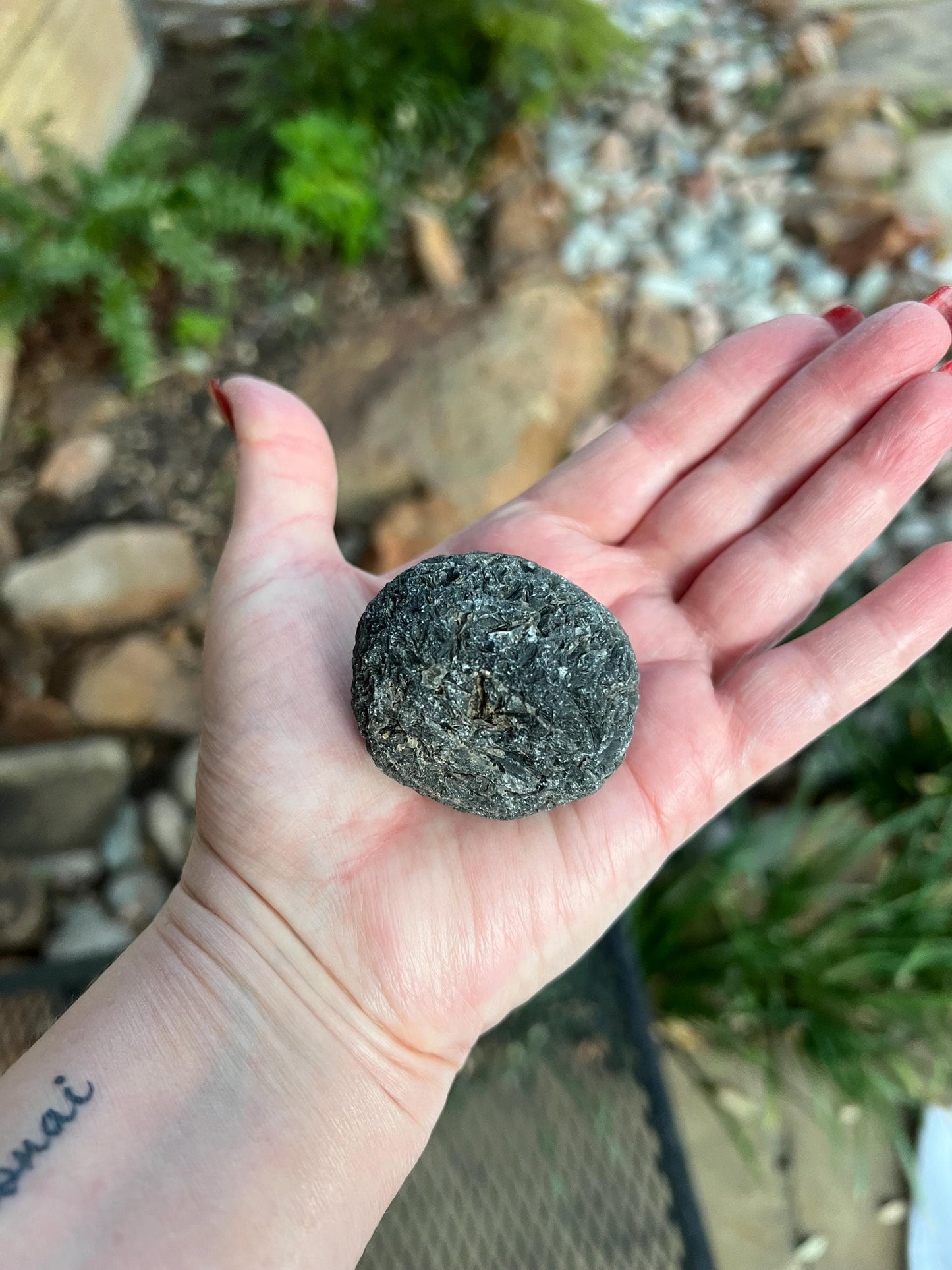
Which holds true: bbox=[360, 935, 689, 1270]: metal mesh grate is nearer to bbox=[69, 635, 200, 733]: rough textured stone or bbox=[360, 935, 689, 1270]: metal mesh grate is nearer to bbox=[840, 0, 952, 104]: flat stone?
bbox=[69, 635, 200, 733]: rough textured stone

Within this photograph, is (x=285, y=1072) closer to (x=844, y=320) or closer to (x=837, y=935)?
(x=837, y=935)

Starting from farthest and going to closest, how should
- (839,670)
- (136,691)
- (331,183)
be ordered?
1. (331,183)
2. (136,691)
3. (839,670)

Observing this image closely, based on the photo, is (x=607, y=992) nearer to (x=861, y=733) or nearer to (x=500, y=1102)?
(x=500, y=1102)

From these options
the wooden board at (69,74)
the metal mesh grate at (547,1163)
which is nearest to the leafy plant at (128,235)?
the wooden board at (69,74)

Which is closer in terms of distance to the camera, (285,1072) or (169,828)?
(285,1072)

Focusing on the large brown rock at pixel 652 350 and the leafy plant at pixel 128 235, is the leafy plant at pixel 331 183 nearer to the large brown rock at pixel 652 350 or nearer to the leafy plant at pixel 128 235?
the leafy plant at pixel 128 235

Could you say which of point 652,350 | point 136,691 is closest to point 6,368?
point 136,691
